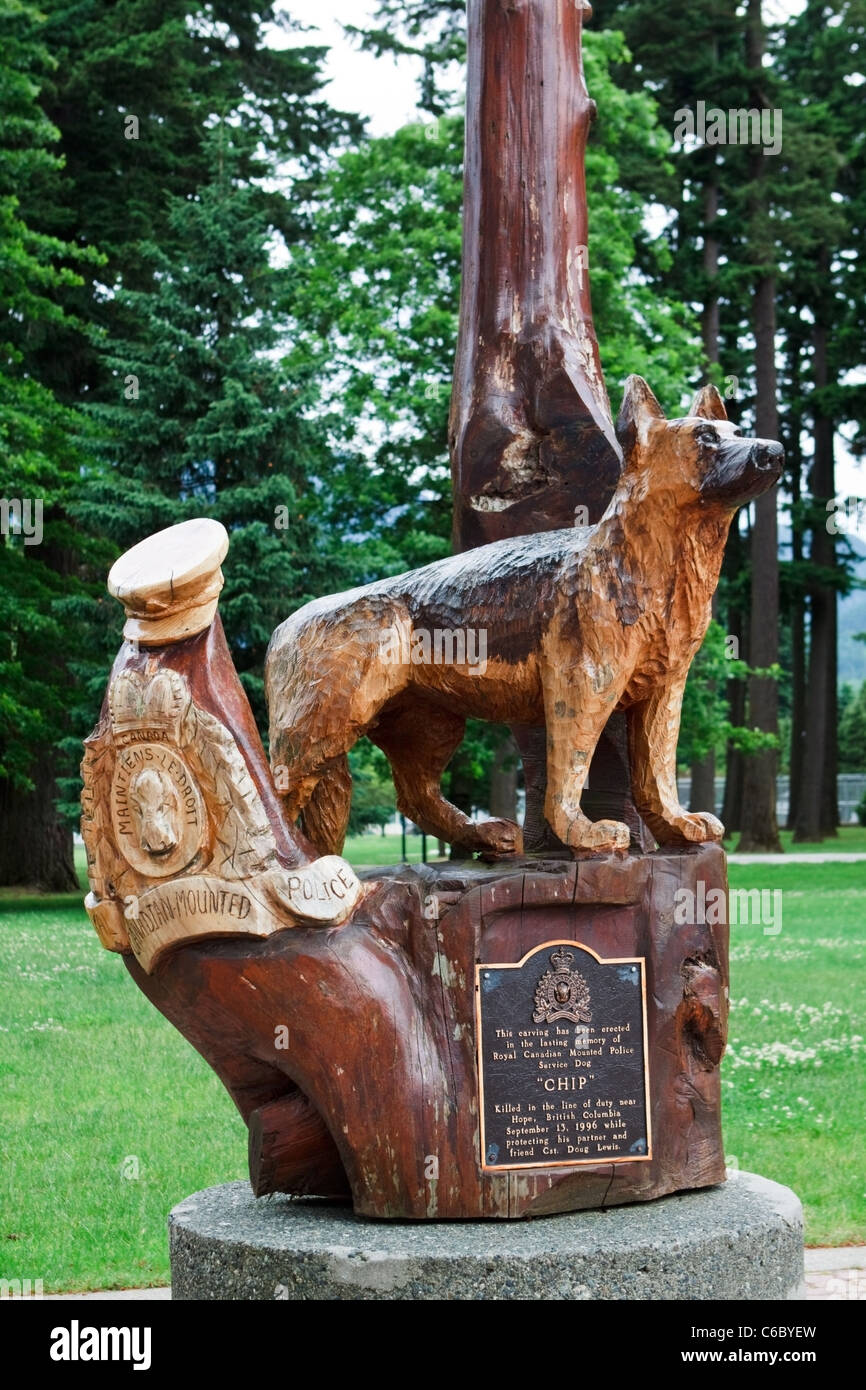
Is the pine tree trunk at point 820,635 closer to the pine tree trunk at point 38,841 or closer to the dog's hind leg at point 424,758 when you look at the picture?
the pine tree trunk at point 38,841

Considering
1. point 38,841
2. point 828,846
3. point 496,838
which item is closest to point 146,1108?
point 496,838

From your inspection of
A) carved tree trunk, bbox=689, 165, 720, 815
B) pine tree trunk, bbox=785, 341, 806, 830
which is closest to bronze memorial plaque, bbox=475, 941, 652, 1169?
carved tree trunk, bbox=689, 165, 720, 815

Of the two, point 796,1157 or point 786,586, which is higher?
point 786,586

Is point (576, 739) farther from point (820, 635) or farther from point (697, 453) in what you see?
point (820, 635)

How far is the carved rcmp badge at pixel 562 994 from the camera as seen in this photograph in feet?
14.3

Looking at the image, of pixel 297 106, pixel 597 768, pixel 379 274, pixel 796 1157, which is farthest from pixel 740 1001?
pixel 297 106

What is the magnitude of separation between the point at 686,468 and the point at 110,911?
2009mm

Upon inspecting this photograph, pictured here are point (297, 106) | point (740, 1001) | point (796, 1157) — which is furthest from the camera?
point (297, 106)

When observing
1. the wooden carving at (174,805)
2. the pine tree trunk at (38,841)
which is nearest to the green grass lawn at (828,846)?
the pine tree trunk at (38,841)

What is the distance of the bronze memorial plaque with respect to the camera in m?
4.27

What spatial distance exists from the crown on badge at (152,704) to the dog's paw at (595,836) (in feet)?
3.80

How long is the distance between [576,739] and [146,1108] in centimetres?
539
